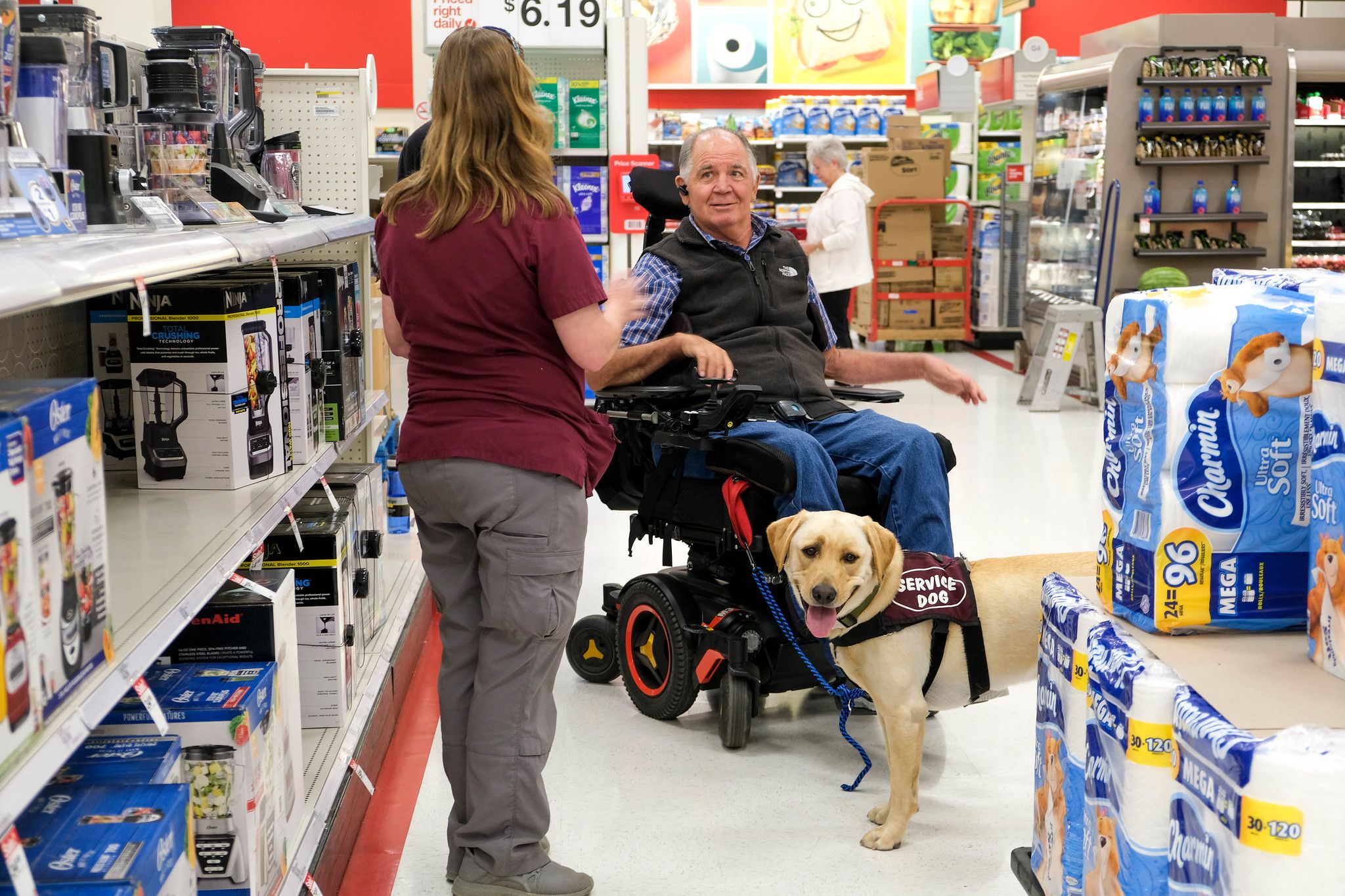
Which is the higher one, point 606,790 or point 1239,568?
point 1239,568

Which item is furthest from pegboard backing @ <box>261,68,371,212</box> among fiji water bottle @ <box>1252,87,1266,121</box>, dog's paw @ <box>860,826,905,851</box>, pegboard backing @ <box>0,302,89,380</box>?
fiji water bottle @ <box>1252,87,1266,121</box>

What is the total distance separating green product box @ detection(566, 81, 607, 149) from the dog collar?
4.32 meters

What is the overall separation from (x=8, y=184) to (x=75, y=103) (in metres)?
0.53

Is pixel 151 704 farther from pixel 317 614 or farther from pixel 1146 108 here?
pixel 1146 108

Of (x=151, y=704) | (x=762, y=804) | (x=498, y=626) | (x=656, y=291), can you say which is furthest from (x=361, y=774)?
(x=656, y=291)

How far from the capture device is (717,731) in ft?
11.0

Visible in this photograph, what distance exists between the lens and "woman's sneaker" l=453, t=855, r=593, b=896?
7.97 ft

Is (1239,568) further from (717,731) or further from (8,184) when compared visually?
(717,731)

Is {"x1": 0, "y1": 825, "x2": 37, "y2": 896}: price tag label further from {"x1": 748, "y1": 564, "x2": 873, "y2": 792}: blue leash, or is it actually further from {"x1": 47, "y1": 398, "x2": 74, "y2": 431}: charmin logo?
{"x1": 748, "y1": 564, "x2": 873, "y2": 792}: blue leash

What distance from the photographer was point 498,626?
2.31 metres

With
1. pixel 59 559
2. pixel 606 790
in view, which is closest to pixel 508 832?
pixel 606 790

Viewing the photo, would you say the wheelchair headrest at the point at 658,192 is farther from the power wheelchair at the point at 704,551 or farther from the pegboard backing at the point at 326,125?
the pegboard backing at the point at 326,125

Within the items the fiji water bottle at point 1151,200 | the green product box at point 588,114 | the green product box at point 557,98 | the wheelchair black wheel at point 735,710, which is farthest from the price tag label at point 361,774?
the fiji water bottle at point 1151,200

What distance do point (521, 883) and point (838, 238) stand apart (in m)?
6.09
